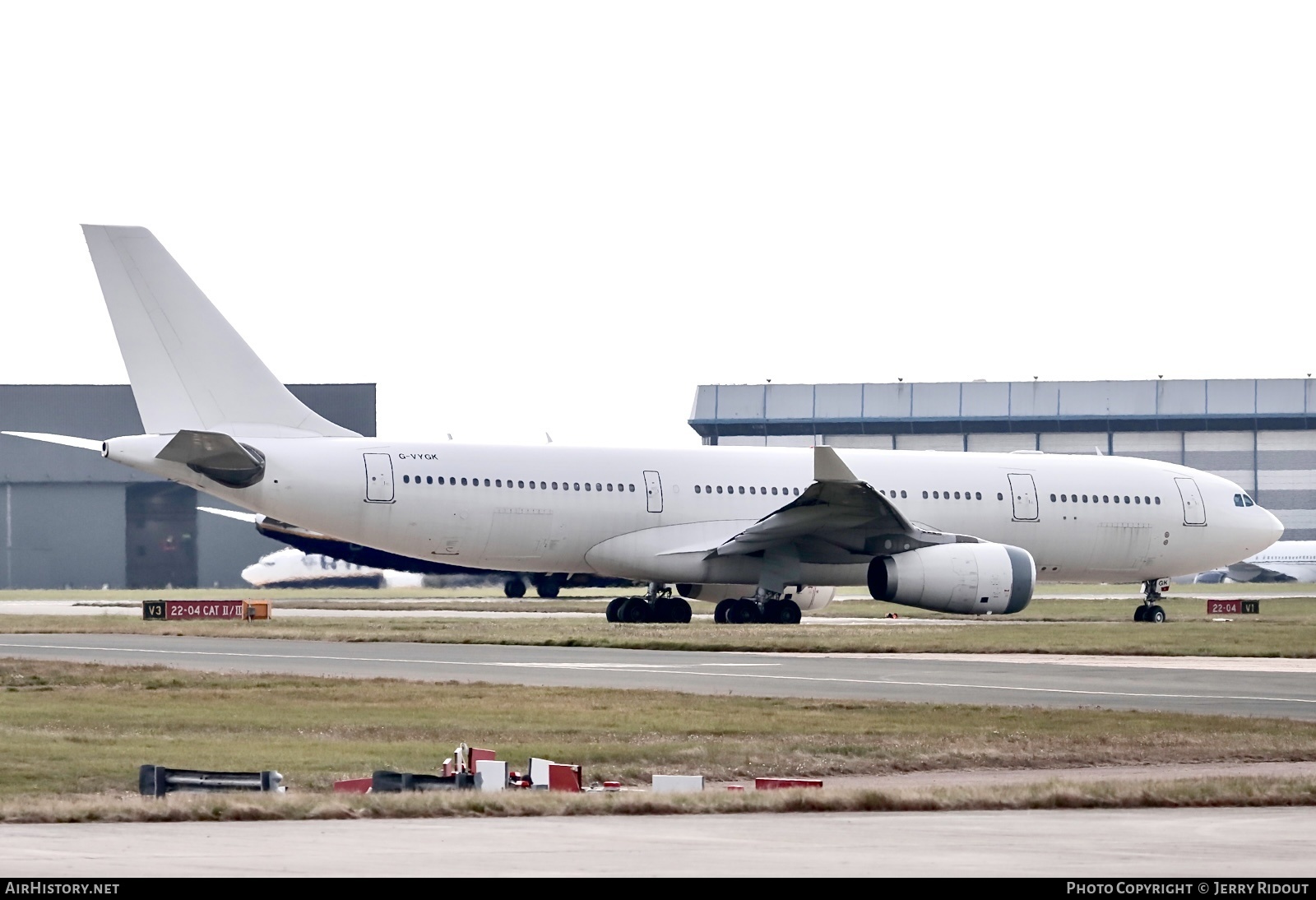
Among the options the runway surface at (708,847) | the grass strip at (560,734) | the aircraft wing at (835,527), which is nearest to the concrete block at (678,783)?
the grass strip at (560,734)

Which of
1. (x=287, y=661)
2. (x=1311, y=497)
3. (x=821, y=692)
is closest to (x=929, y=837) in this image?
(x=821, y=692)

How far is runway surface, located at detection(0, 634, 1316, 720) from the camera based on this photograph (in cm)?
2114

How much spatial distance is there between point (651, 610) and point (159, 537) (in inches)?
2146

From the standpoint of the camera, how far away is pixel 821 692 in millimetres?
21281

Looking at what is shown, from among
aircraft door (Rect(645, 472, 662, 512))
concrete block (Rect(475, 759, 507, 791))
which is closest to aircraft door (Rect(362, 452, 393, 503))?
aircraft door (Rect(645, 472, 662, 512))

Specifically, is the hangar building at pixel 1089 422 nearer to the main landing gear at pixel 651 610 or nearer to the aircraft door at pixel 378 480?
the main landing gear at pixel 651 610

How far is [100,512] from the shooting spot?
89188 mm

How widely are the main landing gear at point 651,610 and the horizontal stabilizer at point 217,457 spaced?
348 inches

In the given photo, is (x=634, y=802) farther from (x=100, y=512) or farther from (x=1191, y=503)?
(x=100, y=512)

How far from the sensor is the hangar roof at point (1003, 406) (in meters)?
93.6

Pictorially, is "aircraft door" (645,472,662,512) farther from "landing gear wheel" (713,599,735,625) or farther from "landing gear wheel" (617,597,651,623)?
"landing gear wheel" (713,599,735,625)

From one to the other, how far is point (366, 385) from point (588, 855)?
8233 centimetres

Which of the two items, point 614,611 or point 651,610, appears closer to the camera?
point 614,611

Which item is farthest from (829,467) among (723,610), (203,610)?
(203,610)
